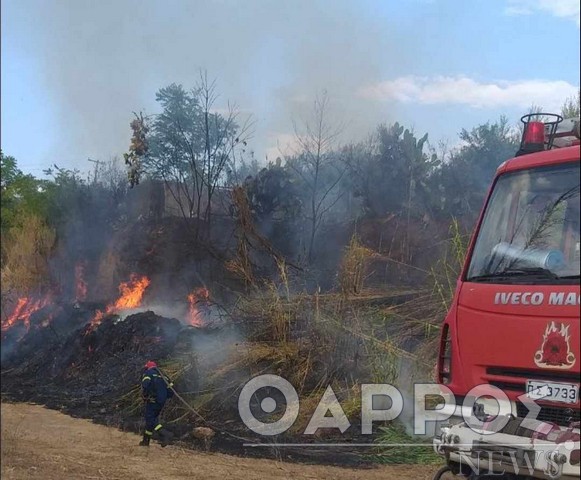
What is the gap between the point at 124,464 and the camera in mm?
6098

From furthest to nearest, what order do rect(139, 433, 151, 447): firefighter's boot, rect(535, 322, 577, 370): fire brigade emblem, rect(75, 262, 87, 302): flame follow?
1. rect(75, 262, 87, 302): flame
2. rect(139, 433, 151, 447): firefighter's boot
3. rect(535, 322, 577, 370): fire brigade emblem

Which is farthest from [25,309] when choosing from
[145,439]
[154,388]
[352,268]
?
[352,268]

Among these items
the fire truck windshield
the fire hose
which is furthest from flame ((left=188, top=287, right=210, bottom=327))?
the fire truck windshield

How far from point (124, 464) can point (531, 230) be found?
14.0 feet

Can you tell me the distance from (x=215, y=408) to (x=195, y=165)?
934 centimetres

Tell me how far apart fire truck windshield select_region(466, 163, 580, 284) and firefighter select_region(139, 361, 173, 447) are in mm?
4690

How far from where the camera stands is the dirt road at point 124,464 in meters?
5.29

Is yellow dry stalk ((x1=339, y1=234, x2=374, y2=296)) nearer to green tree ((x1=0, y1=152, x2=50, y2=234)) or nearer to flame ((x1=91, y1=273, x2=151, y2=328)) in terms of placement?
green tree ((x1=0, y1=152, x2=50, y2=234))

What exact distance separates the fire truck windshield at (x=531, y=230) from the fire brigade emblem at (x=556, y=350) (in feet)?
1.02

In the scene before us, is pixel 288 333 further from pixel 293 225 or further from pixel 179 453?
pixel 293 225

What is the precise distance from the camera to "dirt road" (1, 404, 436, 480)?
5.29 m

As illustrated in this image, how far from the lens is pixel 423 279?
38.8 ft

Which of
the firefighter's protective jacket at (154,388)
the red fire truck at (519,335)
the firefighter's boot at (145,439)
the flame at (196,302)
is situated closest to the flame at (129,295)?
the flame at (196,302)

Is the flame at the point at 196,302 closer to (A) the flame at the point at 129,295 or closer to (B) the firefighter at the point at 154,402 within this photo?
(A) the flame at the point at 129,295
